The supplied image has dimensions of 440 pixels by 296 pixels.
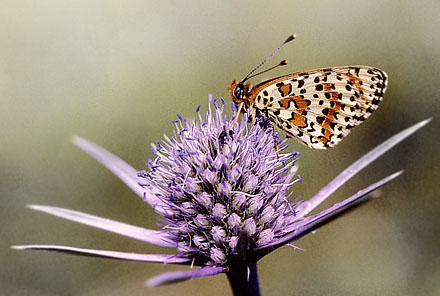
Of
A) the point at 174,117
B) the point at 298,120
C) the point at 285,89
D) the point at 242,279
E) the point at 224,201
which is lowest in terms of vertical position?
the point at 242,279

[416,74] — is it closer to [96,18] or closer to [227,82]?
[227,82]

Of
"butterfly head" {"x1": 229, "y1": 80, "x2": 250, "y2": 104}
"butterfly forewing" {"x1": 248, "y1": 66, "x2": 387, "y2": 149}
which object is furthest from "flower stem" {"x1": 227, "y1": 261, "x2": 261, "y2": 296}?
"butterfly head" {"x1": 229, "y1": 80, "x2": 250, "y2": 104}

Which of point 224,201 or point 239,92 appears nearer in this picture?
point 224,201

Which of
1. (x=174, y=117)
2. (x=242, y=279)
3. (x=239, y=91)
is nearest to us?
(x=242, y=279)

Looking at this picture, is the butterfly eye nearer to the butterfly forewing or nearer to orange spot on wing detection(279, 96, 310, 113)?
the butterfly forewing

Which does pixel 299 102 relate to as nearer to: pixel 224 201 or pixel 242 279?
pixel 224 201

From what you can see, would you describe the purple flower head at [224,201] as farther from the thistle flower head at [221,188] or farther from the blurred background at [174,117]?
the blurred background at [174,117]

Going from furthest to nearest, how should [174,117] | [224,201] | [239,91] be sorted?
[174,117] → [239,91] → [224,201]

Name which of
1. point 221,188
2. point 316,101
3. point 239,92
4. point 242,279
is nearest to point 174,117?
point 239,92
